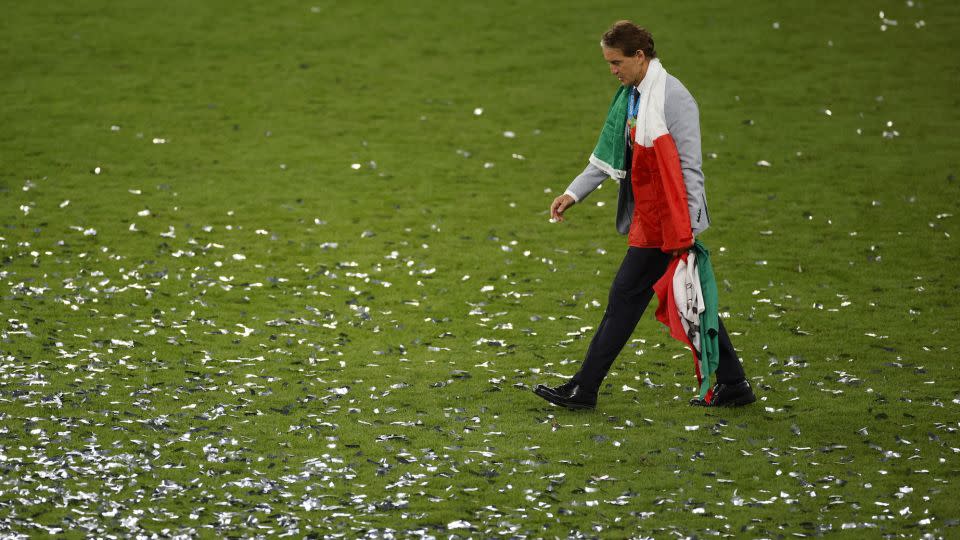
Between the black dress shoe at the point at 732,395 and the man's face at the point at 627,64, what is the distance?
6.53ft

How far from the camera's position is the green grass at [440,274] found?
18.5 feet

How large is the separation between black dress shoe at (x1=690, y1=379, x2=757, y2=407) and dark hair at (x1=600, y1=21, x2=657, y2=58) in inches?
84.0

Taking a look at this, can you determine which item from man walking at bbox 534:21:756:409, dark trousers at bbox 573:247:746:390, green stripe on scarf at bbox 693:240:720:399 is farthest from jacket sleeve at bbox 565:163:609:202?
green stripe on scarf at bbox 693:240:720:399

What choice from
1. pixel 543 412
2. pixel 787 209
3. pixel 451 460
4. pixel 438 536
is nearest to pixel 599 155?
pixel 543 412

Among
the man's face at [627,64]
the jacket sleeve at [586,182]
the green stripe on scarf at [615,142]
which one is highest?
the man's face at [627,64]

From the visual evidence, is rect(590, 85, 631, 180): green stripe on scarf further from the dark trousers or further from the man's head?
the dark trousers

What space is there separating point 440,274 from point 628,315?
3.69 m

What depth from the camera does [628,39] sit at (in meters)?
6.25

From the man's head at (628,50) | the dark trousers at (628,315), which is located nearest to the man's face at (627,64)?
the man's head at (628,50)

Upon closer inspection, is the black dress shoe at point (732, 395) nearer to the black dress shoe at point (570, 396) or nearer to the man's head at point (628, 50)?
the black dress shoe at point (570, 396)

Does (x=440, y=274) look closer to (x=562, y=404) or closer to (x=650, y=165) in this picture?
(x=562, y=404)

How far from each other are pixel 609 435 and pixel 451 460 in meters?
0.99

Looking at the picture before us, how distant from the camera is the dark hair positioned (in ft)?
20.5

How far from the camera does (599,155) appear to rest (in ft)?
21.8
